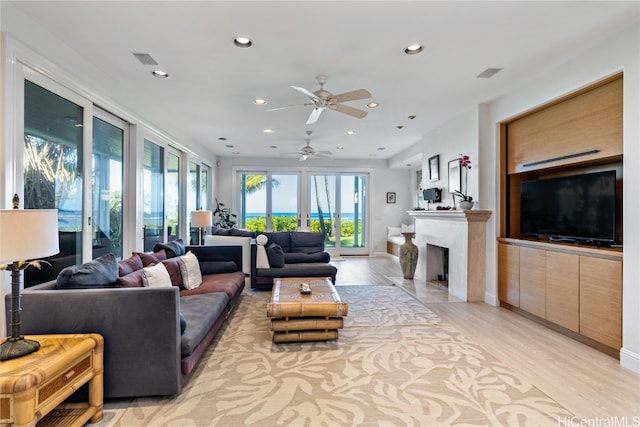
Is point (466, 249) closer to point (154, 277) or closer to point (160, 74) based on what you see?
point (154, 277)

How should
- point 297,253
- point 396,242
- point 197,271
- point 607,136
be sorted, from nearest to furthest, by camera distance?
point 607,136
point 197,271
point 297,253
point 396,242

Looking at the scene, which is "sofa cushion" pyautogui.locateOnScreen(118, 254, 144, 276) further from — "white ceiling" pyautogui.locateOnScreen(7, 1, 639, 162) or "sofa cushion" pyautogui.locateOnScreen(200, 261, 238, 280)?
"white ceiling" pyautogui.locateOnScreen(7, 1, 639, 162)

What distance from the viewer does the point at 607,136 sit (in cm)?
287

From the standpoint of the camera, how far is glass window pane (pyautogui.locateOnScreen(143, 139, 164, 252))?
4.65 m

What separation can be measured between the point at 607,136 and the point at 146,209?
5.40 metres

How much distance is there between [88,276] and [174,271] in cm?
127

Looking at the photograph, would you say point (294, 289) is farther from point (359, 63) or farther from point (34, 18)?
point (34, 18)

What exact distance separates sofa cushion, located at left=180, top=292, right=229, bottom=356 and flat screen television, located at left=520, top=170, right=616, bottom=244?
358 cm

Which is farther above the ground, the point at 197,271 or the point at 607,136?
the point at 607,136

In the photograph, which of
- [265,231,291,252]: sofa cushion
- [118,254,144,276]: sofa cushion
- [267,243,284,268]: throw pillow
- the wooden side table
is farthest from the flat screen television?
[118,254,144,276]: sofa cushion

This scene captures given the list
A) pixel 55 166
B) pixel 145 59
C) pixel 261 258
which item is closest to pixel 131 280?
pixel 55 166

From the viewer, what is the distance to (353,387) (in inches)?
90.0

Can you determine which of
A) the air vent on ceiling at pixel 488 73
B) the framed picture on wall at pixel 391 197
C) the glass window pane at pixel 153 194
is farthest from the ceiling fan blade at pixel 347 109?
the framed picture on wall at pixel 391 197

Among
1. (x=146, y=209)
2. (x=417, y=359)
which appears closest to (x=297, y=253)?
(x=146, y=209)
